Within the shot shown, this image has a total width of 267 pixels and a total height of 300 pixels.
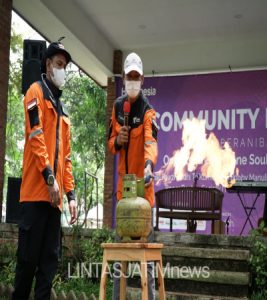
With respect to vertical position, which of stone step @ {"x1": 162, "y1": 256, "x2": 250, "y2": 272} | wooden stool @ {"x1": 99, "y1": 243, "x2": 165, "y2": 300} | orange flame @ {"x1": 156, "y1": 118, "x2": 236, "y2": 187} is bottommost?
stone step @ {"x1": 162, "y1": 256, "x2": 250, "y2": 272}

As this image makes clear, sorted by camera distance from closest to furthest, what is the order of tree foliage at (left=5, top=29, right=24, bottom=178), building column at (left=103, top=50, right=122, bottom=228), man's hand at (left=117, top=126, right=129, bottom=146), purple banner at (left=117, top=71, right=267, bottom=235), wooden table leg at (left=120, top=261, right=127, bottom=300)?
wooden table leg at (left=120, top=261, right=127, bottom=300)
man's hand at (left=117, top=126, right=129, bottom=146)
purple banner at (left=117, top=71, right=267, bottom=235)
building column at (left=103, top=50, right=122, bottom=228)
tree foliage at (left=5, top=29, right=24, bottom=178)

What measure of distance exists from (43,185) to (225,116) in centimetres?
812

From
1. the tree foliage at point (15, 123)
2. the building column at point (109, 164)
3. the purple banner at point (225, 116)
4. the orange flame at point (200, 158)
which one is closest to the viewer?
the purple banner at point (225, 116)

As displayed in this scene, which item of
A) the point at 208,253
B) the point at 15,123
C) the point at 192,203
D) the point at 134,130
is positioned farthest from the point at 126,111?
the point at 15,123

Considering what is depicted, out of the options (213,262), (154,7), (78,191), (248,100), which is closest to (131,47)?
(154,7)

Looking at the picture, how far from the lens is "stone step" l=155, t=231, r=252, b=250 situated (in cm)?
512

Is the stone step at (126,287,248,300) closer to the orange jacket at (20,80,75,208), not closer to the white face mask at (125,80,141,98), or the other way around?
the orange jacket at (20,80,75,208)

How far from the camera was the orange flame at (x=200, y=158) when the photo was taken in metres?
10.6

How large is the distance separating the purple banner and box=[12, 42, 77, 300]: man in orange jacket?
24.3ft

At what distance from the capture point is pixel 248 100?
10742mm

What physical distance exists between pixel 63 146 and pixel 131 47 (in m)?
8.49

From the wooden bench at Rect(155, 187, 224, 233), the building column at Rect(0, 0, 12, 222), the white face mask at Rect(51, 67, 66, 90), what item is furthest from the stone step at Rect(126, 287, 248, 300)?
the wooden bench at Rect(155, 187, 224, 233)

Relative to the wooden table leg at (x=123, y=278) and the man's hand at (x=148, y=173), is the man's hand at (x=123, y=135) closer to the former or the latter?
the man's hand at (x=148, y=173)

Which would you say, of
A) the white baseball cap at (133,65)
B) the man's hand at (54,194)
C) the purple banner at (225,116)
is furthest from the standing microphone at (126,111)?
the purple banner at (225,116)
